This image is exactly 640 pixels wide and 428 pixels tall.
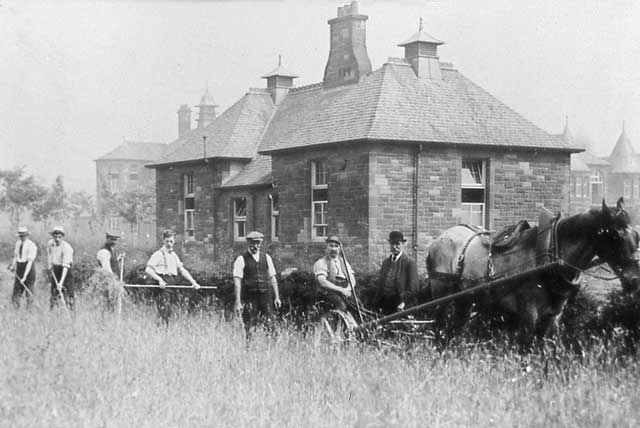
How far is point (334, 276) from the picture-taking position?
31.6 feet

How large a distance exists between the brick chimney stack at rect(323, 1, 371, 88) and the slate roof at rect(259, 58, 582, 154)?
2202 mm

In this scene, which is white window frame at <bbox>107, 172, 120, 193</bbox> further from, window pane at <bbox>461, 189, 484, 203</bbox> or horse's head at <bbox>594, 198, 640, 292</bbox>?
horse's head at <bbox>594, 198, 640, 292</bbox>

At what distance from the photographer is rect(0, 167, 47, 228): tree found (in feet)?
157

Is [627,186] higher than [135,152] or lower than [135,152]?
lower

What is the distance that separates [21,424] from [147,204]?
56293 mm

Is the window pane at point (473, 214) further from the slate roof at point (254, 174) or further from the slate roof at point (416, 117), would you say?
the slate roof at point (254, 174)

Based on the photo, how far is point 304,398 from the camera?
668 cm

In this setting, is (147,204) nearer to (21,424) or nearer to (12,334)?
(12,334)

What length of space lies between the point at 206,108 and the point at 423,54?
146 ft

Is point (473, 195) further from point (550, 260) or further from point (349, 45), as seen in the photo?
point (550, 260)

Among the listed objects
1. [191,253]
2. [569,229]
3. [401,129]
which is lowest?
[191,253]

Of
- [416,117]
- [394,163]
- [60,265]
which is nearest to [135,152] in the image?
[416,117]

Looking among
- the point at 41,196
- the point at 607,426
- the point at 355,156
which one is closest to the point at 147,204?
the point at 41,196

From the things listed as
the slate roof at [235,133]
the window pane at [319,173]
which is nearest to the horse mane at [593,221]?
the window pane at [319,173]
